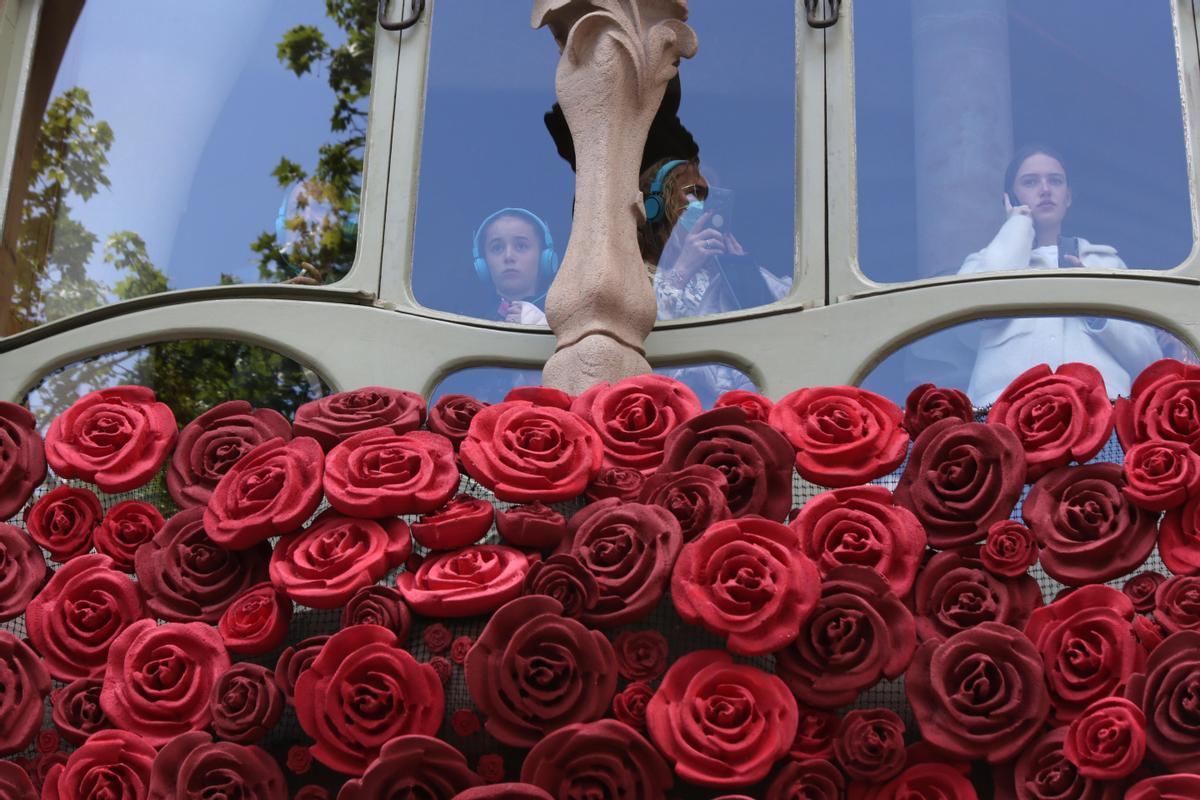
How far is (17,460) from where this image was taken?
5.84m

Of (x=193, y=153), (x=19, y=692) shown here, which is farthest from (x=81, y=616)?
(x=193, y=153)

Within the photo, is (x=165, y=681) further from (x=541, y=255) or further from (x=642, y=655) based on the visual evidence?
(x=541, y=255)

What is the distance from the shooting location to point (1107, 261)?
6.66 meters

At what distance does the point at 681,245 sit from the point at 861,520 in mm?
1788

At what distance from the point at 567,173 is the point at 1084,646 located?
101 inches

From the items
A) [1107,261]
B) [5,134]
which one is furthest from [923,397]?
[5,134]

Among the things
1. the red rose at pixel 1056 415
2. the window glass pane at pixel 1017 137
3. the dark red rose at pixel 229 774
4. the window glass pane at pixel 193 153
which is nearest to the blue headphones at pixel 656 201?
the window glass pane at pixel 1017 137

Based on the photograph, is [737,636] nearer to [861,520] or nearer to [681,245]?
[861,520]

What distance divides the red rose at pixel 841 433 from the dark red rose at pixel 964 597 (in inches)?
11.8

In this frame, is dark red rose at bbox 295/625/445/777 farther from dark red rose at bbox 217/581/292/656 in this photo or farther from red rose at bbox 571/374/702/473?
red rose at bbox 571/374/702/473

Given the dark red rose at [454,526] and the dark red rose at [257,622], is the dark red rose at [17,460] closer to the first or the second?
the dark red rose at [257,622]

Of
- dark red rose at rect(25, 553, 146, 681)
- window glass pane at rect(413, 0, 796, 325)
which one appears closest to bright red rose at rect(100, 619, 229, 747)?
dark red rose at rect(25, 553, 146, 681)

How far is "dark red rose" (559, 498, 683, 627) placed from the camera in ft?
16.7

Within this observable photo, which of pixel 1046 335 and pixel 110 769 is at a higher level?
pixel 1046 335
